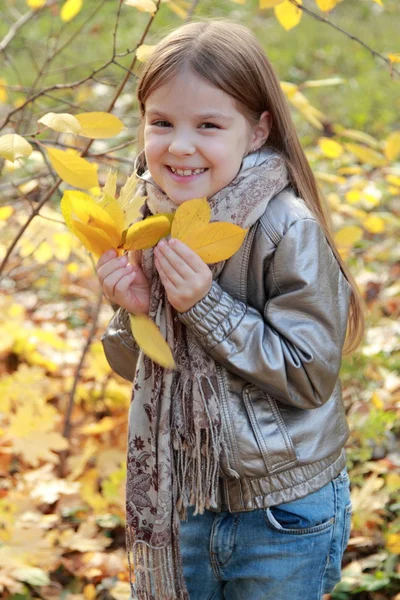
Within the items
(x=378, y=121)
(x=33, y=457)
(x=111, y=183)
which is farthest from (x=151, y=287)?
(x=378, y=121)

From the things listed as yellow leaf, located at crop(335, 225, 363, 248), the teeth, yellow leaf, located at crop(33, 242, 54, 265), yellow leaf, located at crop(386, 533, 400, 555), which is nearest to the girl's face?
the teeth

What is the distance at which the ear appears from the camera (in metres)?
1.45

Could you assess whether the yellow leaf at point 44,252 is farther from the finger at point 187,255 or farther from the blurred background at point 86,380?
the finger at point 187,255

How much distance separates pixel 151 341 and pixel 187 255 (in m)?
0.16

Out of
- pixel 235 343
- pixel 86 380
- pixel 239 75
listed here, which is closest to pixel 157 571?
pixel 235 343

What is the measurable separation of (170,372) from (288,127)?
0.53m

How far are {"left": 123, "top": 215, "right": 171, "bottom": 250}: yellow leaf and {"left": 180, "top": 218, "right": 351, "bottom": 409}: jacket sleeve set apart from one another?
0.47 feet

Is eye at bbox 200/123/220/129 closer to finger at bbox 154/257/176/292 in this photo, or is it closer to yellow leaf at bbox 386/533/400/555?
finger at bbox 154/257/176/292

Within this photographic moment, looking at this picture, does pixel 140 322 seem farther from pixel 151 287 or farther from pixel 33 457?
pixel 33 457

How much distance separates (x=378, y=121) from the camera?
5500 millimetres

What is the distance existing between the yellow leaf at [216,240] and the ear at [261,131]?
28 centimetres

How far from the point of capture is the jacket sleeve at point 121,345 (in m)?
1.57

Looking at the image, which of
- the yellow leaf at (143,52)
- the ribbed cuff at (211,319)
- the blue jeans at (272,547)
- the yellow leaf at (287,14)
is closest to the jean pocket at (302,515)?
the blue jeans at (272,547)

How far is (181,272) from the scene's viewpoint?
129cm
